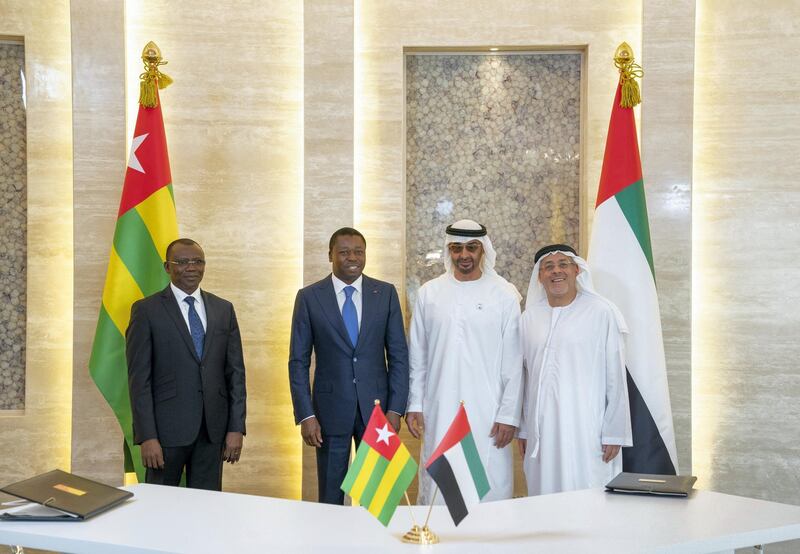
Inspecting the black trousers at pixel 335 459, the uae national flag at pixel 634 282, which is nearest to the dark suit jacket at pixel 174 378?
the black trousers at pixel 335 459

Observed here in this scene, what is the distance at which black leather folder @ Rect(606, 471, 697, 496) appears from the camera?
255cm

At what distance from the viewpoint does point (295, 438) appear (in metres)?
4.84

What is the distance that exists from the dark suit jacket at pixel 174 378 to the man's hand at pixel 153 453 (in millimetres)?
29

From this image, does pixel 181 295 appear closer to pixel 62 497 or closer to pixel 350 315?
pixel 350 315

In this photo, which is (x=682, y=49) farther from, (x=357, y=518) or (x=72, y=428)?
(x=72, y=428)

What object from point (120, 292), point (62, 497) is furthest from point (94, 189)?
point (62, 497)

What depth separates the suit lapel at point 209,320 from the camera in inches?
143

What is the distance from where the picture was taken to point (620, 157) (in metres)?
4.28

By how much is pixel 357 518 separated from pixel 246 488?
2.69m

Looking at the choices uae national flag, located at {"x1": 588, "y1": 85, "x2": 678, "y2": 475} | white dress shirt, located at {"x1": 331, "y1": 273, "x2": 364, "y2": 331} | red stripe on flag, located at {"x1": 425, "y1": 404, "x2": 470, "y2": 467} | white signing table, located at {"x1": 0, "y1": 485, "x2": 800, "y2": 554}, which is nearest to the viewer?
white signing table, located at {"x1": 0, "y1": 485, "x2": 800, "y2": 554}

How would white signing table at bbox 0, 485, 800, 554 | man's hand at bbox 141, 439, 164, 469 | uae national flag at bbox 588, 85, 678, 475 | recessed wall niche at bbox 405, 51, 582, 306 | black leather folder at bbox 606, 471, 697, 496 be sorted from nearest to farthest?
white signing table at bbox 0, 485, 800, 554, black leather folder at bbox 606, 471, 697, 496, man's hand at bbox 141, 439, 164, 469, uae national flag at bbox 588, 85, 678, 475, recessed wall niche at bbox 405, 51, 582, 306

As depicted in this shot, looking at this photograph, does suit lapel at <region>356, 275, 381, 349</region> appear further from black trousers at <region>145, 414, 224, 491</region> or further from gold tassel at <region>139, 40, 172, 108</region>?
gold tassel at <region>139, 40, 172, 108</region>

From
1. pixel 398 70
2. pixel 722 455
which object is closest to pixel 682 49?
pixel 398 70

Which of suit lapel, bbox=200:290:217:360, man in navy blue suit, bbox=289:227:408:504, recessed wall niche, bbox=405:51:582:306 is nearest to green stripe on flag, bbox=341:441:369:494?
man in navy blue suit, bbox=289:227:408:504
